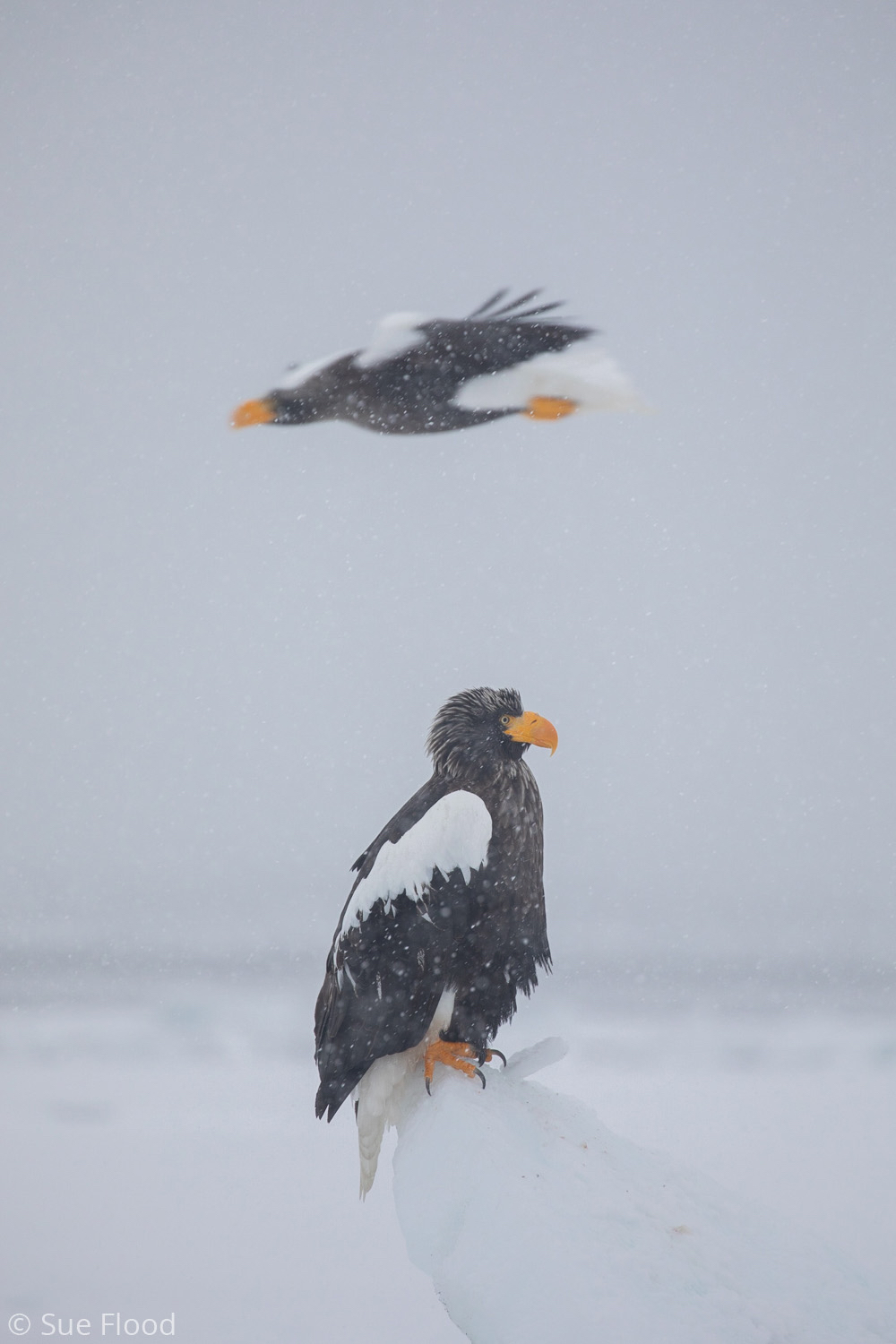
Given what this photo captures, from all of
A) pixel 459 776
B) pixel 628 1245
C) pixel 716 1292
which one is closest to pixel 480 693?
pixel 459 776

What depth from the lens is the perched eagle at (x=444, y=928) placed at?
4.99ft

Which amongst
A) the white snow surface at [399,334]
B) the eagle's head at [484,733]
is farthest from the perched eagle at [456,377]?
the eagle's head at [484,733]

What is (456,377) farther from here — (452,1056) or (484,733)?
(452,1056)

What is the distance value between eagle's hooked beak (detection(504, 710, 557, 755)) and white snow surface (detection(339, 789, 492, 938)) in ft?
0.49

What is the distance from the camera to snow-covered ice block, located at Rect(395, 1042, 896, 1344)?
1327mm

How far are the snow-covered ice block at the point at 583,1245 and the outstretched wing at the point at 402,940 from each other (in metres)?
0.15

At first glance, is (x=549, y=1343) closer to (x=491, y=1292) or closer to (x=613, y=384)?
(x=491, y=1292)

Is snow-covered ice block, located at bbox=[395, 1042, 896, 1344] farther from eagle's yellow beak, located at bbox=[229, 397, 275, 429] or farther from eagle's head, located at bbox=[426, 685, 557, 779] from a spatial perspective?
eagle's yellow beak, located at bbox=[229, 397, 275, 429]

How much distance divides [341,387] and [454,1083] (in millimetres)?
1680

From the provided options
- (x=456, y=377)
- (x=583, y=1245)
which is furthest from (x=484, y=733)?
(x=456, y=377)

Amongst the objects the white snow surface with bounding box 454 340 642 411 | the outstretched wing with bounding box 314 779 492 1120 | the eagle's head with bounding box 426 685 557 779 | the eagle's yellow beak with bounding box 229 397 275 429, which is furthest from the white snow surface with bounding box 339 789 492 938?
the eagle's yellow beak with bounding box 229 397 275 429

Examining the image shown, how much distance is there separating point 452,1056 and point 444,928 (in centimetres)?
27

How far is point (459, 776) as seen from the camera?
5.42 feet

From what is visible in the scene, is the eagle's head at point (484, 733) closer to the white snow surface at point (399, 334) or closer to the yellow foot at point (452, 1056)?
the yellow foot at point (452, 1056)
